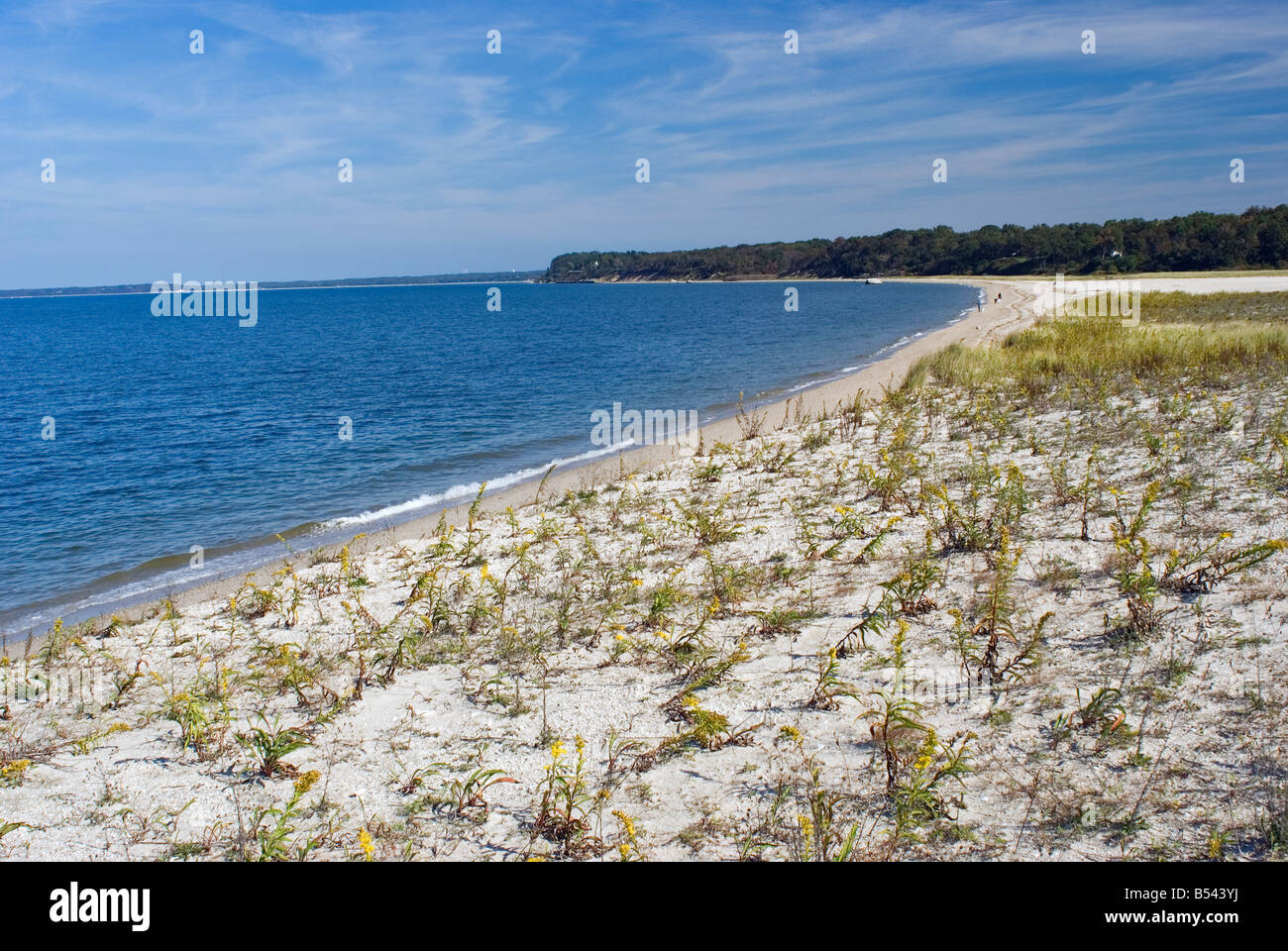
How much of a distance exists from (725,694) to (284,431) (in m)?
20.3

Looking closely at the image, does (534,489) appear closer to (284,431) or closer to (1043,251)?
(284,431)

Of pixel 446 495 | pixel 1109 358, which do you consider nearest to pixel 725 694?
pixel 446 495

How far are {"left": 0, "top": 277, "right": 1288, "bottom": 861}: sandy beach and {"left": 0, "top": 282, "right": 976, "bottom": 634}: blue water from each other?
14.5 ft

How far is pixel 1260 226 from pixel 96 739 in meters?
101

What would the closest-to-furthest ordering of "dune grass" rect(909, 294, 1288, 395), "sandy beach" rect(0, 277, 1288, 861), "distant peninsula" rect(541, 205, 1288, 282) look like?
"sandy beach" rect(0, 277, 1288, 861), "dune grass" rect(909, 294, 1288, 395), "distant peninsula" rect(541, 205, 1288, 282)

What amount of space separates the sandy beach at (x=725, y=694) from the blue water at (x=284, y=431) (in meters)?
4.41

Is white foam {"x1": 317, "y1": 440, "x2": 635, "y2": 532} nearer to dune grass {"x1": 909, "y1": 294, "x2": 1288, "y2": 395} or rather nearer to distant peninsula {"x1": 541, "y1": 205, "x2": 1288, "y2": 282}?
dune grass {"x1": 909, "y1": 294, "x2": 1288, "y2": 395}

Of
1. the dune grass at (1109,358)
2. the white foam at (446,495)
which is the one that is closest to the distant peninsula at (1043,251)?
the dune grass at (1109,358)

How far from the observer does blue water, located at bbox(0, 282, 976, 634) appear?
40.8ft

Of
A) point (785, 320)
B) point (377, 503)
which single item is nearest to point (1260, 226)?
point (785, 320)

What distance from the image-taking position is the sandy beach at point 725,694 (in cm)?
377

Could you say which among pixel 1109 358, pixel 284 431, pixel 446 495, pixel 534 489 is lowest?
pixel 446 495

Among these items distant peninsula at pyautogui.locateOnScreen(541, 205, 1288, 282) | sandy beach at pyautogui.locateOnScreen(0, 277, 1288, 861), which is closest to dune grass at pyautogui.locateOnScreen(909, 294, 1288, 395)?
sandy beach at pyautogui.locateOnScreen(0, 277, 1288, 861)

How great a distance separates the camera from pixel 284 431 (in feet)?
71.4
